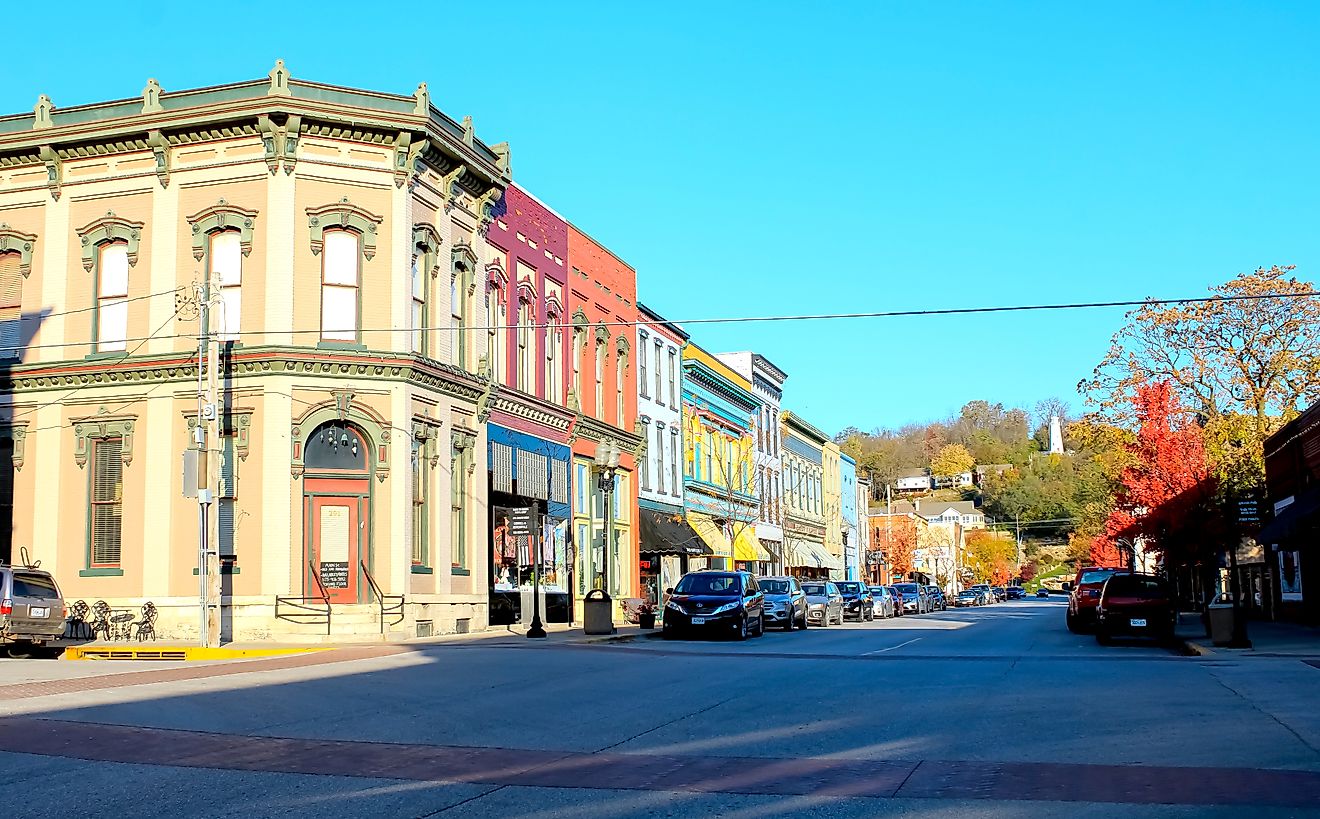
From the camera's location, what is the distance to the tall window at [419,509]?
106ft

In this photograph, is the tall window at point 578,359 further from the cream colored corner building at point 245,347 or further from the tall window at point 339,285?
the tall window at point 339,285

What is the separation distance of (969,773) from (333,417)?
75.2 ft

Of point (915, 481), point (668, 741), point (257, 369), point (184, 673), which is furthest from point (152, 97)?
point (915, 481)

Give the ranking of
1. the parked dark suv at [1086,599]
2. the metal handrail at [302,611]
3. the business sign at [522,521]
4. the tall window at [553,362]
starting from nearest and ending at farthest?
the metal handrail at [302,611], the parked dark suv at [1086,599], the business sign at [522,521], the tall window at [553,362]

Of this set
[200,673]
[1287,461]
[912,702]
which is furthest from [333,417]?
[1287,461]

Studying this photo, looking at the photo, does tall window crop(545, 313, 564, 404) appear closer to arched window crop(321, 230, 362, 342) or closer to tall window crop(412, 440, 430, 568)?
tall window crop(412, 440, 430, 568)

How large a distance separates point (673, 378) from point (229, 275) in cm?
2532

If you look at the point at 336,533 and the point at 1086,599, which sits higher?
the point at 336,533

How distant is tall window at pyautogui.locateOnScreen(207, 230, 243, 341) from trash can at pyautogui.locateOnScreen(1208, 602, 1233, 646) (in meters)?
22.3

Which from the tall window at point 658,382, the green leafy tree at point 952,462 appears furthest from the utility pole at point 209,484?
the green leafy tree at point 952,462

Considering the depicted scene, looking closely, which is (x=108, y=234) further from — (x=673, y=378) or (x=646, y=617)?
A: (x=673, y=378)

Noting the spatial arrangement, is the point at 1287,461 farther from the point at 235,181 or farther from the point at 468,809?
the point at 468,809

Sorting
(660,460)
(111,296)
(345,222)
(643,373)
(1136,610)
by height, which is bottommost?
(1136,610)

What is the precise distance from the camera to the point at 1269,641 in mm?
29031
